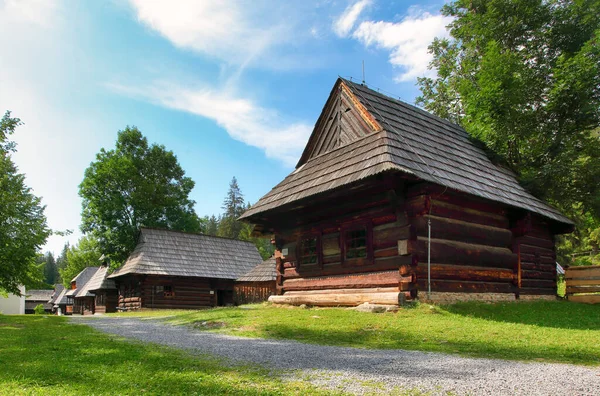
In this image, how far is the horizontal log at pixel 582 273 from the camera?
48.7 ft

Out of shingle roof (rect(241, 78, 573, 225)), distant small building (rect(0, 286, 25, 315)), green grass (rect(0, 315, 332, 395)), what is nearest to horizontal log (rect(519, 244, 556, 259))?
shingle roof (rect(241, 78, 573, 225))

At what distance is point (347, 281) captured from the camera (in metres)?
12.4

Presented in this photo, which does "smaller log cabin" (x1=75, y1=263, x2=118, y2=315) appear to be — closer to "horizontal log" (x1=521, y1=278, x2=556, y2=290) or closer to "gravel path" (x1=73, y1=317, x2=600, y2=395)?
"horizontal log" (x1=521, y1=278, x2=556, y2=290)

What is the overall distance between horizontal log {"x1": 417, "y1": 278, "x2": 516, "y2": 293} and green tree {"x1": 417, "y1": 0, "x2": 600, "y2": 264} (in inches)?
187

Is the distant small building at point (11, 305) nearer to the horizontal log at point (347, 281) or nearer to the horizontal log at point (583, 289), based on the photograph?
the horizontal log at point (347, 281)

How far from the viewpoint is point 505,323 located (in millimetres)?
9461

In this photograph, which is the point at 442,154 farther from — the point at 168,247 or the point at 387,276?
the point at 168,247

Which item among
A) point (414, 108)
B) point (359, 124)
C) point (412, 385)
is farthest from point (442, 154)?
point (412, 385)

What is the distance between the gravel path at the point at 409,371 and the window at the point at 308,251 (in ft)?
23.2

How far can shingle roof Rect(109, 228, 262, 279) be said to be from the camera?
1058 inches

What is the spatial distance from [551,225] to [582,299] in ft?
8.63

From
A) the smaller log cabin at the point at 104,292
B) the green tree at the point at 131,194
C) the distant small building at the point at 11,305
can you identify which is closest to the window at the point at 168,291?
the smaller log cabin at the point at 104,292

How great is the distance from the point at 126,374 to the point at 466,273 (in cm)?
971

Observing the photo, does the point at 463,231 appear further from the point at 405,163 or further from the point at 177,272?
the point at 177,272
